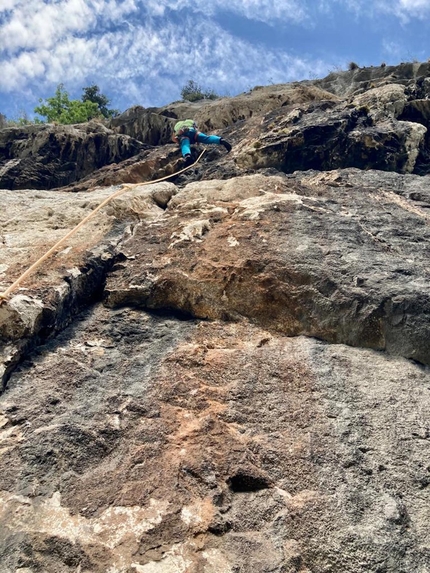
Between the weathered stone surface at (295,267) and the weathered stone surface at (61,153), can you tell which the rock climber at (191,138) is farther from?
the weathered stone surface at (295,267)

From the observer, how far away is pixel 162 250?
616 centimetres

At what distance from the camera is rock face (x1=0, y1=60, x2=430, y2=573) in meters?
3.17

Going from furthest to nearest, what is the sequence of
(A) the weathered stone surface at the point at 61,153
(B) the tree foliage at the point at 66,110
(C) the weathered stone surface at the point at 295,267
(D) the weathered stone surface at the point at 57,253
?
(B) the tree foliage at the point at 66,110 → (A) the weathered stone surface at the point at 61,153 → (C) the weathered stone surface at the point at 295,267 → (D) the weathered stone surface at the point at 57,253

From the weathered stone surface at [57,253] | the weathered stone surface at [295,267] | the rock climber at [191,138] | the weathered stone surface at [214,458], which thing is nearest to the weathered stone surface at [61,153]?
the rock climber at [191,138]

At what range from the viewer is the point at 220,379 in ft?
14.6

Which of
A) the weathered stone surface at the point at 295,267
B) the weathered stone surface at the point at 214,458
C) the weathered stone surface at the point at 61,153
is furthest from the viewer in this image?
the weathered stone surface at the point at 61,153

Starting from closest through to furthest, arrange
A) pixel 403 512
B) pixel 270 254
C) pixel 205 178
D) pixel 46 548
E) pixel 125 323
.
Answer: pixel 46 548 → pixel 403 512 → pixel 125 323 → pixel 270 254 → pixel 205 178

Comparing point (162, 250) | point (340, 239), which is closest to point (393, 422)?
point (340, 239)

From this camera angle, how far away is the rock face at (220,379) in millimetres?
3168

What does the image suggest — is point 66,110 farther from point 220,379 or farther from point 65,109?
point 220,379

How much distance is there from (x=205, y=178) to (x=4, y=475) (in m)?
6.70

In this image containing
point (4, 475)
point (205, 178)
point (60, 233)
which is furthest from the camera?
point (205, 178)

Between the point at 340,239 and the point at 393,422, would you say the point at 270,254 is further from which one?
the point at 393,422


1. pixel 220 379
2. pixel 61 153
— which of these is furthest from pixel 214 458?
pixel 61 153
